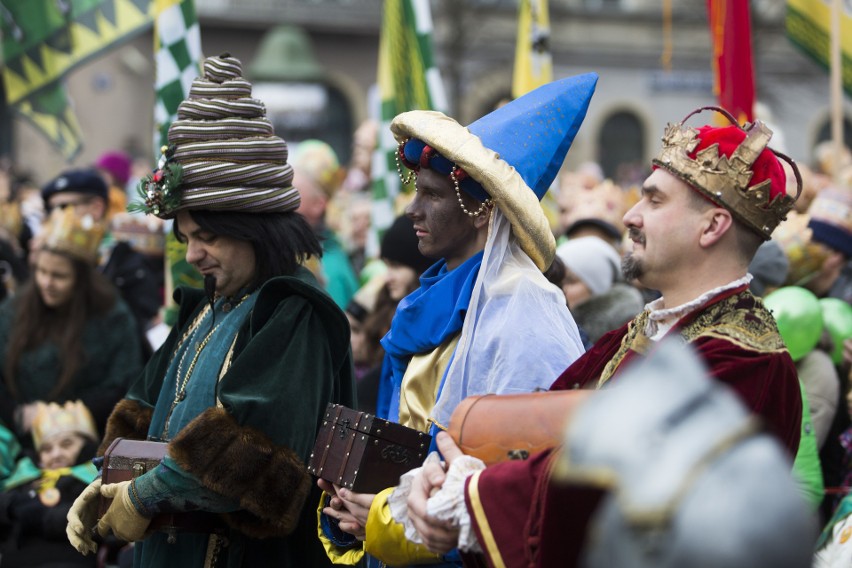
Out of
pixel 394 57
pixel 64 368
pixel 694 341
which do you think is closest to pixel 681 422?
pixel 694 341

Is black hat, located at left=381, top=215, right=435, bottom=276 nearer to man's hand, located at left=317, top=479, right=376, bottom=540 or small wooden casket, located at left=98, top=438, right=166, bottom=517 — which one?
small wooden casket, located at left=98, top=438, right=166, bottom=517

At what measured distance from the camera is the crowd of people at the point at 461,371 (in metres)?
1.30

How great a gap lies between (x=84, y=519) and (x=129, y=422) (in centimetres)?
39

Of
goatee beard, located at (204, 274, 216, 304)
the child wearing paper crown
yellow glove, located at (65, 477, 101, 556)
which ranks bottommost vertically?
the child wearing paper crown

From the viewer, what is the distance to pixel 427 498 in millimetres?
2383

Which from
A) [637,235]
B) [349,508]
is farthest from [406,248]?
[637,235]

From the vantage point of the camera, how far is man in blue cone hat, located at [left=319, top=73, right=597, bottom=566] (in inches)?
113

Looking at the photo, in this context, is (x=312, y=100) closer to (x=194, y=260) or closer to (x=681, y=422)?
(x=194, y=260)

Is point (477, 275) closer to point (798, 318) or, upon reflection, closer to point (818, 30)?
point (798, 318)

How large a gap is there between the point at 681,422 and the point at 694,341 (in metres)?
1.18

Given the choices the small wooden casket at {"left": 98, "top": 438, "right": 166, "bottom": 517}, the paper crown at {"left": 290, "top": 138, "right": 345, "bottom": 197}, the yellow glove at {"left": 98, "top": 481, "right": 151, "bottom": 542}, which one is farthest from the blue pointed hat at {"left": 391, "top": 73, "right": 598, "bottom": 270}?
the paper crown at {"left": 290, "top": 138, "right": 345, "bottom": 197}

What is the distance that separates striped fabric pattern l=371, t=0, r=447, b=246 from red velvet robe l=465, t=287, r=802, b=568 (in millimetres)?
5270

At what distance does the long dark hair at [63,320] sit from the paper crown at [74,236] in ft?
0.14

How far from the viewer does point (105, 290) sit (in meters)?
5.45
